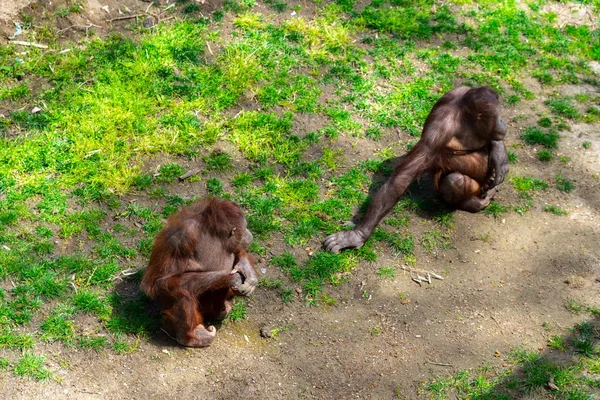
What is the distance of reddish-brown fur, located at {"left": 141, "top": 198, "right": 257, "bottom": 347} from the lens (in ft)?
15.8

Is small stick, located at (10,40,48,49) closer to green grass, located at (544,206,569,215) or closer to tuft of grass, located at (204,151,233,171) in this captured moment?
tuft of grass, located at (204,151,233,171)

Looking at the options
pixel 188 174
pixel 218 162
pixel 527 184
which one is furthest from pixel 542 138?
pixel 188 174

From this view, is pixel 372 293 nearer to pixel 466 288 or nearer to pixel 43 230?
pixel 466 288

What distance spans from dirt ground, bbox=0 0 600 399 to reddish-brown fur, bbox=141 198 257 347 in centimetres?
25

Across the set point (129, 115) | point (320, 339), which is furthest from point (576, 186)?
point (129, 115)

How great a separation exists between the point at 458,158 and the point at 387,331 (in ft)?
6.17

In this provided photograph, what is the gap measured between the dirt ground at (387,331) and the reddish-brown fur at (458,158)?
0.30 m

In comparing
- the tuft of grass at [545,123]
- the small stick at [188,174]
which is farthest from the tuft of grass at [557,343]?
the small stick at [188,174]

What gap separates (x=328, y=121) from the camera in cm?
709

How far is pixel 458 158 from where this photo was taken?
637 centimetres

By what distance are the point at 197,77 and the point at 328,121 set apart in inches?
55.9

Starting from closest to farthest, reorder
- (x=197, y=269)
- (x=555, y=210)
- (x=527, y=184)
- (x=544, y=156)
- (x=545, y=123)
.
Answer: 1. (x=197, y=269)
2. (x=555, y=210)
3. (x=527, y=184)
4. (x=544, y=156)
5. (x=545, y=123)

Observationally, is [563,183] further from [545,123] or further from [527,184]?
[545,123]

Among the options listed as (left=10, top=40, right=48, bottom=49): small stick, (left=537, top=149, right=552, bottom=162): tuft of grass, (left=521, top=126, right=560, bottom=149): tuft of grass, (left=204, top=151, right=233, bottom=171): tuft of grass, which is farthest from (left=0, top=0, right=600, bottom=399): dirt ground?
(left=10, top=40, right=48, bottom=49): small stick
